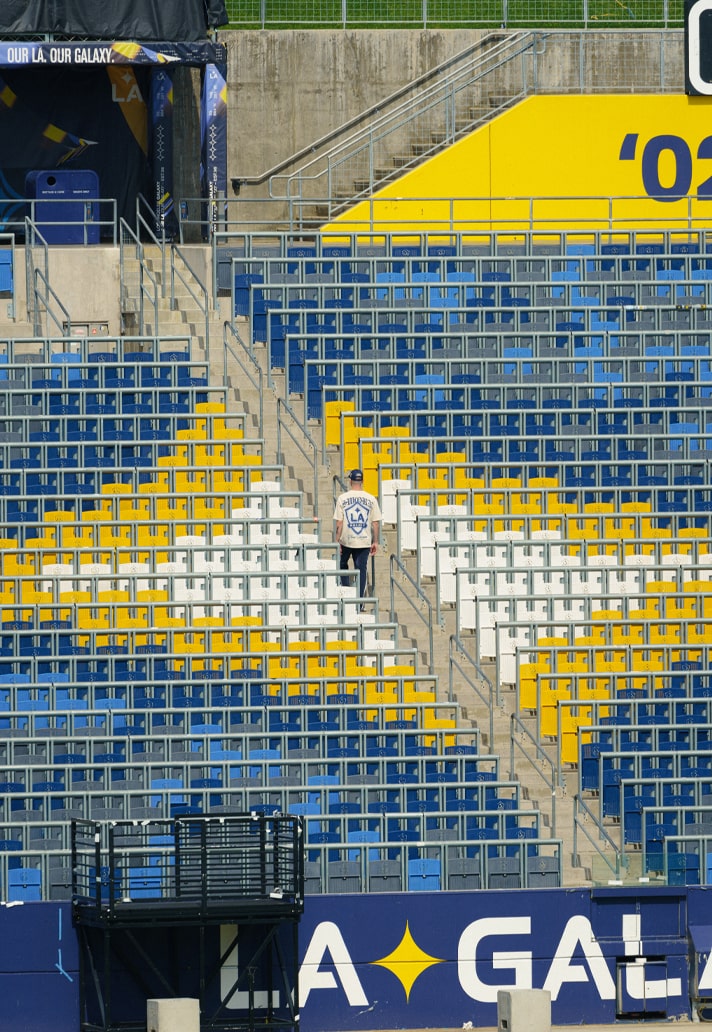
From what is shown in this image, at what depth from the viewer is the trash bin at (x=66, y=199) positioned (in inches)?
923

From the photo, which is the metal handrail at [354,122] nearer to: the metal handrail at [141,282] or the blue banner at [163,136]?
the blue banner at [163,136]

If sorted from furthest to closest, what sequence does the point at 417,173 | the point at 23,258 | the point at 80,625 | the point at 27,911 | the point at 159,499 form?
the point at 417,173, the point at 23,258, the point at 159,499, the point at 80,625, the point at 27,911

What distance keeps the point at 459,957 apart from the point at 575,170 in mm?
10577

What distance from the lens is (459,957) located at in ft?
52.2

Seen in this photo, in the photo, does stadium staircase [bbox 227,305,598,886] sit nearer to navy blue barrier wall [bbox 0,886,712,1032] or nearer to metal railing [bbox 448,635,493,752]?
metal railing [bbox 448,635,493,752]

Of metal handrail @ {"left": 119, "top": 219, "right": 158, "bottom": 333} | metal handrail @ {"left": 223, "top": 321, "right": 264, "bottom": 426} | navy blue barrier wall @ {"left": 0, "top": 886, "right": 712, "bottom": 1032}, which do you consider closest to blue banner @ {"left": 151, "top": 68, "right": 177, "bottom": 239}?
metal handrail @ {"left": 119, "top": 219, "right": 158, "bottom": 333}

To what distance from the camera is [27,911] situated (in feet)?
50.6

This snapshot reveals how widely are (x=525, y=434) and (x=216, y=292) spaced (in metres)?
3.45

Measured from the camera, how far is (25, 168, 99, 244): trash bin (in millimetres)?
23438

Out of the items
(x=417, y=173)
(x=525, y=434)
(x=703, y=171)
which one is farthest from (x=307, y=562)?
(x=703, y=171)

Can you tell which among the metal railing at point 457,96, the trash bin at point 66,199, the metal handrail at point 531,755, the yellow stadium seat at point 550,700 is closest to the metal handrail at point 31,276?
the trash bin at point 66,199

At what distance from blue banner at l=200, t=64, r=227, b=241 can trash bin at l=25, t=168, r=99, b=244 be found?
116 cm

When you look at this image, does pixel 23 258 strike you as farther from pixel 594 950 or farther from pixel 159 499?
pixel 594 950

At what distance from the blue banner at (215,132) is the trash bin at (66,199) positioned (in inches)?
45.7
